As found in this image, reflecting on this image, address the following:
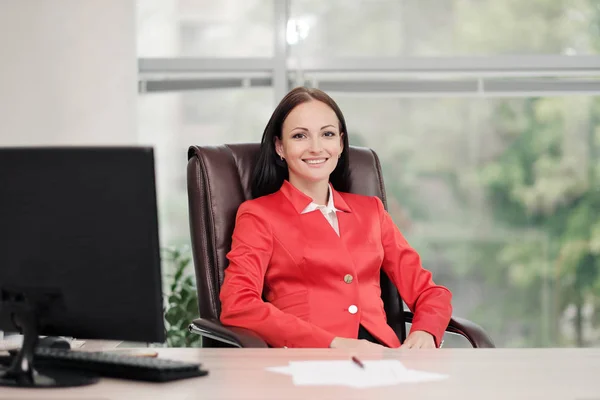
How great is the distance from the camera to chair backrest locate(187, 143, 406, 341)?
2.23 m

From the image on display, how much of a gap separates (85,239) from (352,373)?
544mm

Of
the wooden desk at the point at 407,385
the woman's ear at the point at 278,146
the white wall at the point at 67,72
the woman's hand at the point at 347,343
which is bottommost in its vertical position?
the woman's hand at the point at 347,343

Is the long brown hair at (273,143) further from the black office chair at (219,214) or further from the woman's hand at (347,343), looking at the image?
the woman's hand at (347,343)

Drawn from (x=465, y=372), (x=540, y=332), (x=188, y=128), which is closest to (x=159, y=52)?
(x=188, y=128)

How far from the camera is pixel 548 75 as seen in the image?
3578mm

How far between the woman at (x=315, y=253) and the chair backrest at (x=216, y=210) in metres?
0.06

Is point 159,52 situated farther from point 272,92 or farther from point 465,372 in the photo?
point 465,372

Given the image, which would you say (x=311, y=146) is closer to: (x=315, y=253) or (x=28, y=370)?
(x=315, y=253)

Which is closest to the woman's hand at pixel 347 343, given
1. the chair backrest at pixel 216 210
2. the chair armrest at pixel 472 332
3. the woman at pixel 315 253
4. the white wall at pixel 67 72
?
the woman at pixel 315 253

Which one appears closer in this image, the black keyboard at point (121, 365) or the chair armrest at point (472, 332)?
the black keyboard at point (121, 365)

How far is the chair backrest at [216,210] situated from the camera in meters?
2.23

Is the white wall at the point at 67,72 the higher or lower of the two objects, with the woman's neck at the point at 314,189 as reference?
higher

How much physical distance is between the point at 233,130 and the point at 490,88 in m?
1.19

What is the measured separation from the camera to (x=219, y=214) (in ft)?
7.57
